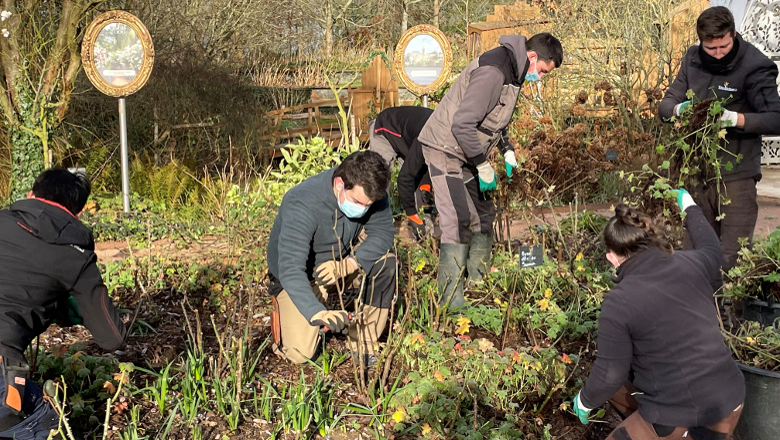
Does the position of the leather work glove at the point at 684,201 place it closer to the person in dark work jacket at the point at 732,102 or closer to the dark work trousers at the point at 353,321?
the person in dark work jacket at the point at 732,102

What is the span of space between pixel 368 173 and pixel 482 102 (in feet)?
3.57

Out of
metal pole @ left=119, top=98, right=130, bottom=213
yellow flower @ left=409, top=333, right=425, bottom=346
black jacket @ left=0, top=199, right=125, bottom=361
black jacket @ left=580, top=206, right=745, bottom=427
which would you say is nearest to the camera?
black jacket @ left=580, top=206, right=745, bottom=427

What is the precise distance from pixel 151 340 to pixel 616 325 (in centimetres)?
263

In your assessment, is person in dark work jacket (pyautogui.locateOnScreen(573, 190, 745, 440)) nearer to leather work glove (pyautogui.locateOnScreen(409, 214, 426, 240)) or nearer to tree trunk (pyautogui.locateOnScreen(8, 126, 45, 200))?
leather work glove (pyautogui.locateOnScreen(409, 214, 426, 240))

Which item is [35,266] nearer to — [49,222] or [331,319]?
[49,222]

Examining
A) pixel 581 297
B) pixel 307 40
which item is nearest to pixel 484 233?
pixel 581 297

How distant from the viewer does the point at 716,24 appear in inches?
151

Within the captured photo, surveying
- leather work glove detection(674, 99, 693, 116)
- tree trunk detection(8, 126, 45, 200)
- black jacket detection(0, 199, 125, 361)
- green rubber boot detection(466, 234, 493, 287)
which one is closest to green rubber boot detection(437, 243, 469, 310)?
green rubber boot detection(466, 234, 493, 287)

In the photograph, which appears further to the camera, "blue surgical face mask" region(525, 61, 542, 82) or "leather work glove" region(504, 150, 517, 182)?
"leather work glove" region(504, 150, 517, 182)

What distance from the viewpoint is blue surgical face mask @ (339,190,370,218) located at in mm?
3564

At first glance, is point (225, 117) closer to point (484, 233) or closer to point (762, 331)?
point (484, 233)

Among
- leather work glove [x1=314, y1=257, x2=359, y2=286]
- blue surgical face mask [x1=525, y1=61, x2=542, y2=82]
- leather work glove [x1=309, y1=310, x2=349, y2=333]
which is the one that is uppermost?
blue surgical face mask [x1=525, y1=61, x2=542, y2=82]

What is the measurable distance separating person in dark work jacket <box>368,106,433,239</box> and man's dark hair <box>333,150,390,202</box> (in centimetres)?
192

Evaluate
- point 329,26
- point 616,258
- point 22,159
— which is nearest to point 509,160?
point 616,258
